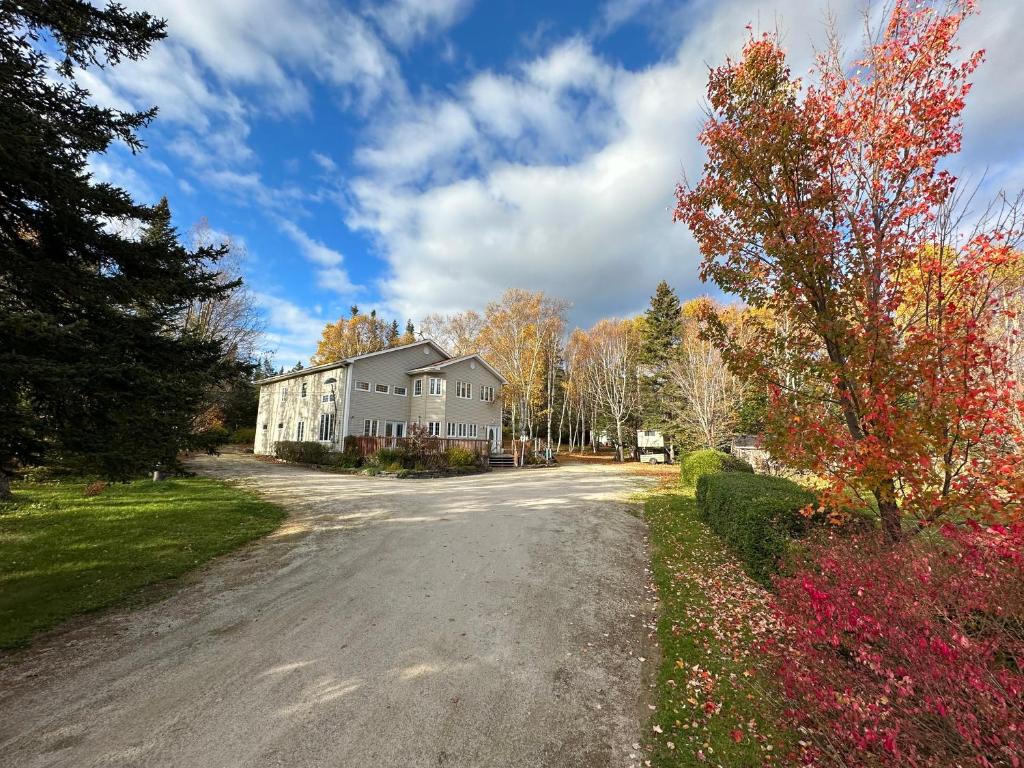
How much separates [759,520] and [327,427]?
24659 millimetres

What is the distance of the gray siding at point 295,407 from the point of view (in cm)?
2575

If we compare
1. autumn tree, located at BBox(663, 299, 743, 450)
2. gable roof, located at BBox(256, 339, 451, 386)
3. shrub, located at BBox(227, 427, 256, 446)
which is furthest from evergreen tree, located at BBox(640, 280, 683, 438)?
shrub, located at BBox(227, 427, 256, 446)

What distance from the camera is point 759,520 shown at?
6.56 metres

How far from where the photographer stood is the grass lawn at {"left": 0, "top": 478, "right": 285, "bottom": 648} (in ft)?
18.7

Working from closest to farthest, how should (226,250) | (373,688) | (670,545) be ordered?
(373,688) < (226,250) < (670,545)

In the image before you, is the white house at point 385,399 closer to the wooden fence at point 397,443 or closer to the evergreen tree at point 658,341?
the wooden fence at point 397,443

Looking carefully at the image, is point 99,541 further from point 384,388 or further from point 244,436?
point 244,436

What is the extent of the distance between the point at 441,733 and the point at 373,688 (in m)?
0.89

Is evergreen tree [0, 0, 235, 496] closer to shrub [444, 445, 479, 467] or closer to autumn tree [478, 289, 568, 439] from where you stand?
shrub [444, 445, 479, 467]

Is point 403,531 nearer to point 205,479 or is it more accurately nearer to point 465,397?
point 205,479

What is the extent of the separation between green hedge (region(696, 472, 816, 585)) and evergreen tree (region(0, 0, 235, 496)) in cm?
849

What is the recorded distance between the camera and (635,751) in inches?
136

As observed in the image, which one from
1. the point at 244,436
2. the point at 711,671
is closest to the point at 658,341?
the point at 711,671

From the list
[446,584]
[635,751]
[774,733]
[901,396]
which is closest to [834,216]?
[901,396]
